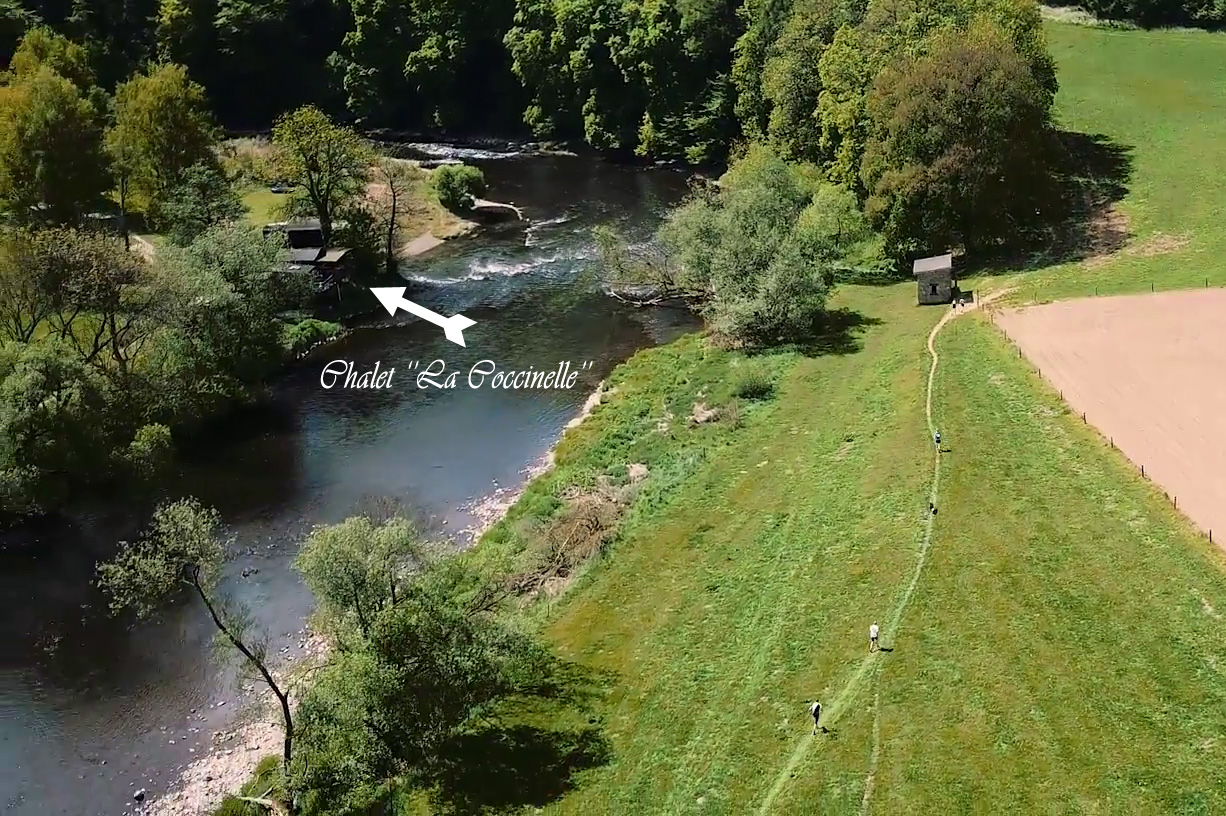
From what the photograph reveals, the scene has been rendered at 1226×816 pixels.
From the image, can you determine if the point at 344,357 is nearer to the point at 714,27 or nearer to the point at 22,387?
the point at 22,387

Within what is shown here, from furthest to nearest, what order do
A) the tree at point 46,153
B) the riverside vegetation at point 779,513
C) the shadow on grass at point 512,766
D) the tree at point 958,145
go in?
the tree at point 46,153 → the tree at point 958,145 → the shadow on grass at point 512,766 → the riverside vegetation at point 779,513

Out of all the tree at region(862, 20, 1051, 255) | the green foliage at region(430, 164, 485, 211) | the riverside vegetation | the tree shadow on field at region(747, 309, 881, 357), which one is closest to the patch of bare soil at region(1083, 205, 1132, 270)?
the riverside vegetation

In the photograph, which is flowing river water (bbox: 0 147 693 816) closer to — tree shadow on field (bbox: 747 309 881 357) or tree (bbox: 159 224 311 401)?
tree (bbox: 159 224 311 401)

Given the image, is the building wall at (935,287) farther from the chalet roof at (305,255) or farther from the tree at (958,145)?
the chalet roof at (305,255)

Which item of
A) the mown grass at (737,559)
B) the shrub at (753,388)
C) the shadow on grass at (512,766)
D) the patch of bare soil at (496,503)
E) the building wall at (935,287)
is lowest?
→ the shadow on grass at (512,766)

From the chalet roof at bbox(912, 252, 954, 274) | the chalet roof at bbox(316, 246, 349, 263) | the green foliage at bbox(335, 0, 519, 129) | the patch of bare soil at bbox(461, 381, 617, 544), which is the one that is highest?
the green foliage at bbox(335, 0, 519, 129)

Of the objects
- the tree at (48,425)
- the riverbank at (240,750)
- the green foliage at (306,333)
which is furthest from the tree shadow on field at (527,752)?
the green foliage at (306,333)

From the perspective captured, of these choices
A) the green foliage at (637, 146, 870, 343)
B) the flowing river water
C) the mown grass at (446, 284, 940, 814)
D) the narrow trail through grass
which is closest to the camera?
the narrow trail through grass
